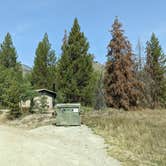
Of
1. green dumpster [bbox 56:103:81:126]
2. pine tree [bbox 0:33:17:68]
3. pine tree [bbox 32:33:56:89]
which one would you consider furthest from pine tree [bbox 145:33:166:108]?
green dumpster [bbox 56:103:81:126]

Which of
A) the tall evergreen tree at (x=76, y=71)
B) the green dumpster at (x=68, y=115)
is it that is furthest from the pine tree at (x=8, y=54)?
the green dumpster at (x=68, y=115)

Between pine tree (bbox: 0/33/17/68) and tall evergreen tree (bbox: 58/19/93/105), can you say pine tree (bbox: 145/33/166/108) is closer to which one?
tall evergreen tree (bbox: 58/19/93/105)

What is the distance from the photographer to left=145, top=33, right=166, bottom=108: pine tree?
132 feet

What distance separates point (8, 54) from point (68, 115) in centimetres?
3019

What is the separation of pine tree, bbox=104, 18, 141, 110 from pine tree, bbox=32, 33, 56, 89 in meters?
13.6

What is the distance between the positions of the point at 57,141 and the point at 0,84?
24.6 metres

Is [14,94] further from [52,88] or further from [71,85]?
[52,88]

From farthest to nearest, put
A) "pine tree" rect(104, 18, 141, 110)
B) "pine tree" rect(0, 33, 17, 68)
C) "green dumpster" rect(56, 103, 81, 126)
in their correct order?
"pine tree" rect(0, 33, 17, 68) → "pine tree" rect(104, 18, 141, 110) → "green dumpster" rect(56, 103, 81, 126)

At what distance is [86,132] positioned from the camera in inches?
568

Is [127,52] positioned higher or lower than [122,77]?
higher

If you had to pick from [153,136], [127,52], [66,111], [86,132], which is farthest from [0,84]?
[153,136]

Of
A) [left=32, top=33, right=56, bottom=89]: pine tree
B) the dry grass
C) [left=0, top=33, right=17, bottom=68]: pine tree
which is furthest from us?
[left=0, top=33, right=17, bottom=68]: pine tree

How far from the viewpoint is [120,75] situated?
29531mm

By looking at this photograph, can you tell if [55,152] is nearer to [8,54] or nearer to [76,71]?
[76,71]
